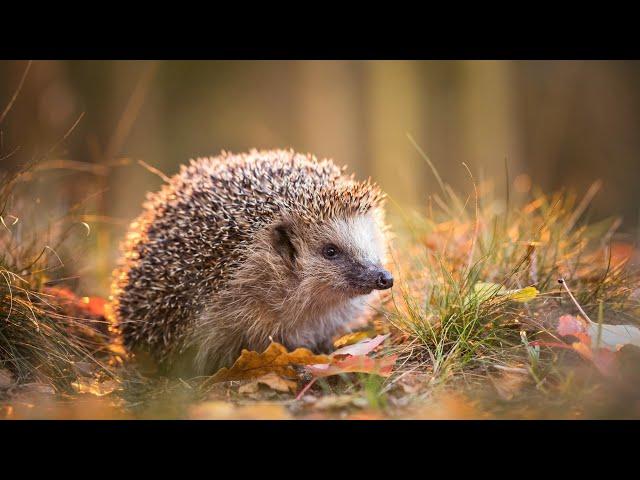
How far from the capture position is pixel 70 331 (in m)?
3.89

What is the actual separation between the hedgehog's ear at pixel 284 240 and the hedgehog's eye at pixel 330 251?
0.60ft

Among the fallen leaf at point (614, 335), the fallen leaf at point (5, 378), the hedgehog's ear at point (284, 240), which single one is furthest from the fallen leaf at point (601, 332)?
the fallen leaf at point (5, 378)

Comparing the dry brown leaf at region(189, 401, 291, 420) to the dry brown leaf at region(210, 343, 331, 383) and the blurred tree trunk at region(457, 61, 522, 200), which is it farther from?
the blurred tree trunk at region(457, 61, 522, 200)

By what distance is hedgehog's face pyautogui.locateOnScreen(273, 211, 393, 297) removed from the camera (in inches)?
158

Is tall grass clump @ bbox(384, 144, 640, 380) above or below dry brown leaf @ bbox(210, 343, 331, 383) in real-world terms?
above

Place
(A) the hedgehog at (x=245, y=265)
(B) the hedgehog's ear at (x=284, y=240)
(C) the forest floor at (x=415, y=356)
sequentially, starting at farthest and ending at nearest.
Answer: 1. (B) the hedgehog's ear at (x=284, y=240)
2. (A) the hedgehog at (x=245, y=265)
3. (C) the forest floor at (x=415, y=356)

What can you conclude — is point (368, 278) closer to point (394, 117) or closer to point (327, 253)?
point (327, 253)

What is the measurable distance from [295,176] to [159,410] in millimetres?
1694

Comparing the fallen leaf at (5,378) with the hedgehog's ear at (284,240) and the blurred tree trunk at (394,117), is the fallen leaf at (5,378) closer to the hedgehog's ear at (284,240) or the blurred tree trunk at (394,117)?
the hedgehog's ear at (284,240)

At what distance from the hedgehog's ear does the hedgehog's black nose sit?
0.58 m

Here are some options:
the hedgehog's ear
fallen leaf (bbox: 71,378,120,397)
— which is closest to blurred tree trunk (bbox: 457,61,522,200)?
the hedgehog's ear

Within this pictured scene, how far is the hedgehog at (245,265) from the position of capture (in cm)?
392

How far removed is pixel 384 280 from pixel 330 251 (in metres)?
0.46

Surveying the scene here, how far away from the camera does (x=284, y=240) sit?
409cm
